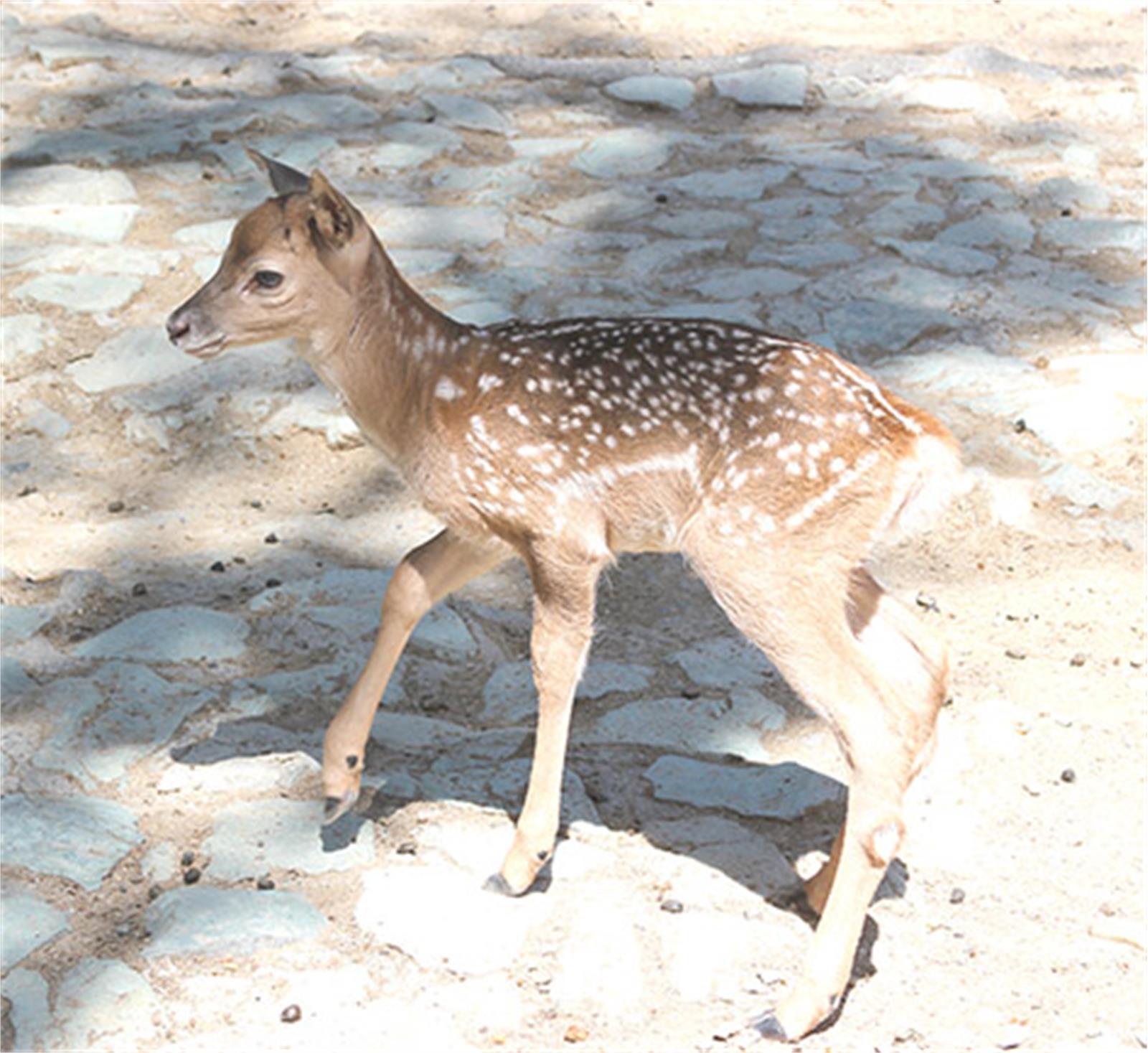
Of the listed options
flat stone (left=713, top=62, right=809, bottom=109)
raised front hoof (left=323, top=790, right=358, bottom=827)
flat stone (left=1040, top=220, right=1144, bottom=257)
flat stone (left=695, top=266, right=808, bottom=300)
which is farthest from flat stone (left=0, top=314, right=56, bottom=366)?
flat stone (left=1040, top=220, right=1144, bottom=257)

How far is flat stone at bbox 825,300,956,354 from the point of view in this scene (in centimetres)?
720

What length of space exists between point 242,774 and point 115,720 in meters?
0.45

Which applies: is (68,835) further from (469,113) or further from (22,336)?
(469,113)

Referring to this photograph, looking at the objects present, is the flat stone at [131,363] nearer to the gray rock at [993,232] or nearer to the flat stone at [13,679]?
the flat stone at [13,679]

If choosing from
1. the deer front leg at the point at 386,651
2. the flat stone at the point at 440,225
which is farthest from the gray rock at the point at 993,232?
the deer front leg at the point at 386,651

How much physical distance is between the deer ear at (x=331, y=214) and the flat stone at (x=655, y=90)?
17.5 feet

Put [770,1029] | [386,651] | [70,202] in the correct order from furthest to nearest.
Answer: [70,202] < [386,651] < [770,1029]

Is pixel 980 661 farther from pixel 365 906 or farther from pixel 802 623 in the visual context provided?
pixel 365 906

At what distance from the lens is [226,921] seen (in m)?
4.23

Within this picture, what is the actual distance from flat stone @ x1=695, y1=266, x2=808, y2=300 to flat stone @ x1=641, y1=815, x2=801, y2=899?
3202 millimetres

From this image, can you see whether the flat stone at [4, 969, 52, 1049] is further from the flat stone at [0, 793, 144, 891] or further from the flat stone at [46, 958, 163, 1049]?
the flat stone at [0, 793, 144, 891]

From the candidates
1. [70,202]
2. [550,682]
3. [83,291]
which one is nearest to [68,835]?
[550,682]

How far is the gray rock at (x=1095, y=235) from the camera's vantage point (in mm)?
8008

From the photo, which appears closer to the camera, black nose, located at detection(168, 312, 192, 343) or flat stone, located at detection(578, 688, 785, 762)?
black nose, located at detection(168, 312, 192, 343)
